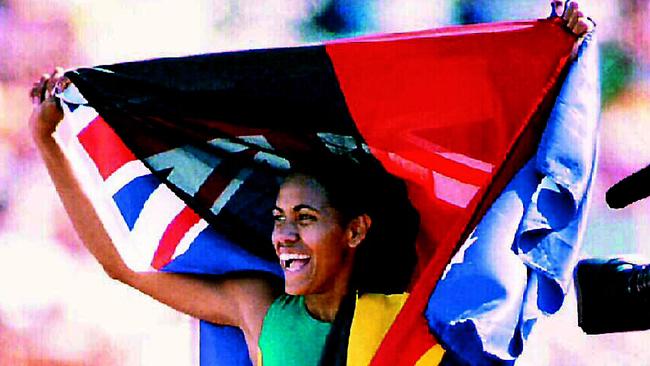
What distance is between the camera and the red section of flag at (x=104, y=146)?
362 centimetres

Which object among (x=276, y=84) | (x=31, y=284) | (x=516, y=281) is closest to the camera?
(x=516, y=281)

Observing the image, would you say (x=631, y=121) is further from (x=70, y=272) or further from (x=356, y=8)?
(x=70, y=272)

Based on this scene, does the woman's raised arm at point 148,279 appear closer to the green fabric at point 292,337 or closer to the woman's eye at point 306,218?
the green fabric at point 292,337

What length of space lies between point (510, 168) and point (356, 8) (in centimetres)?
228

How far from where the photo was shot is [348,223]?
3.45m

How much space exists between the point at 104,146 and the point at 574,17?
1145 mm

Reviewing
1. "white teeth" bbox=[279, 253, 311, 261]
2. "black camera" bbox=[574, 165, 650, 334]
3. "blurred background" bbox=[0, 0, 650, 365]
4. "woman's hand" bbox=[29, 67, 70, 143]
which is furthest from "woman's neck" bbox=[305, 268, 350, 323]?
"blurred background" bbox=[0, 0, 650, 365]

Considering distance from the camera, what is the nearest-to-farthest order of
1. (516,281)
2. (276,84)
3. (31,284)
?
(516,281) < (276,84) < (31,284)

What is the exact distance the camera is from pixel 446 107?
10.7 feet

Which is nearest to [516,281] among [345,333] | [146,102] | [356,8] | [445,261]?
[445,261]

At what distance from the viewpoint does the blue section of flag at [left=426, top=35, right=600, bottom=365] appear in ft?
9.82

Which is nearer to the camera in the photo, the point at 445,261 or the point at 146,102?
the point at 445,261

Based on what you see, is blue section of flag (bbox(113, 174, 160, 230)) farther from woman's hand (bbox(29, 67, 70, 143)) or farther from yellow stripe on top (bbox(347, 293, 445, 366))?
yellow stripe on top (bbox(347, 293, 445, 366))

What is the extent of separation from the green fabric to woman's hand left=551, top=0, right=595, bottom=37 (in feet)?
2.74
